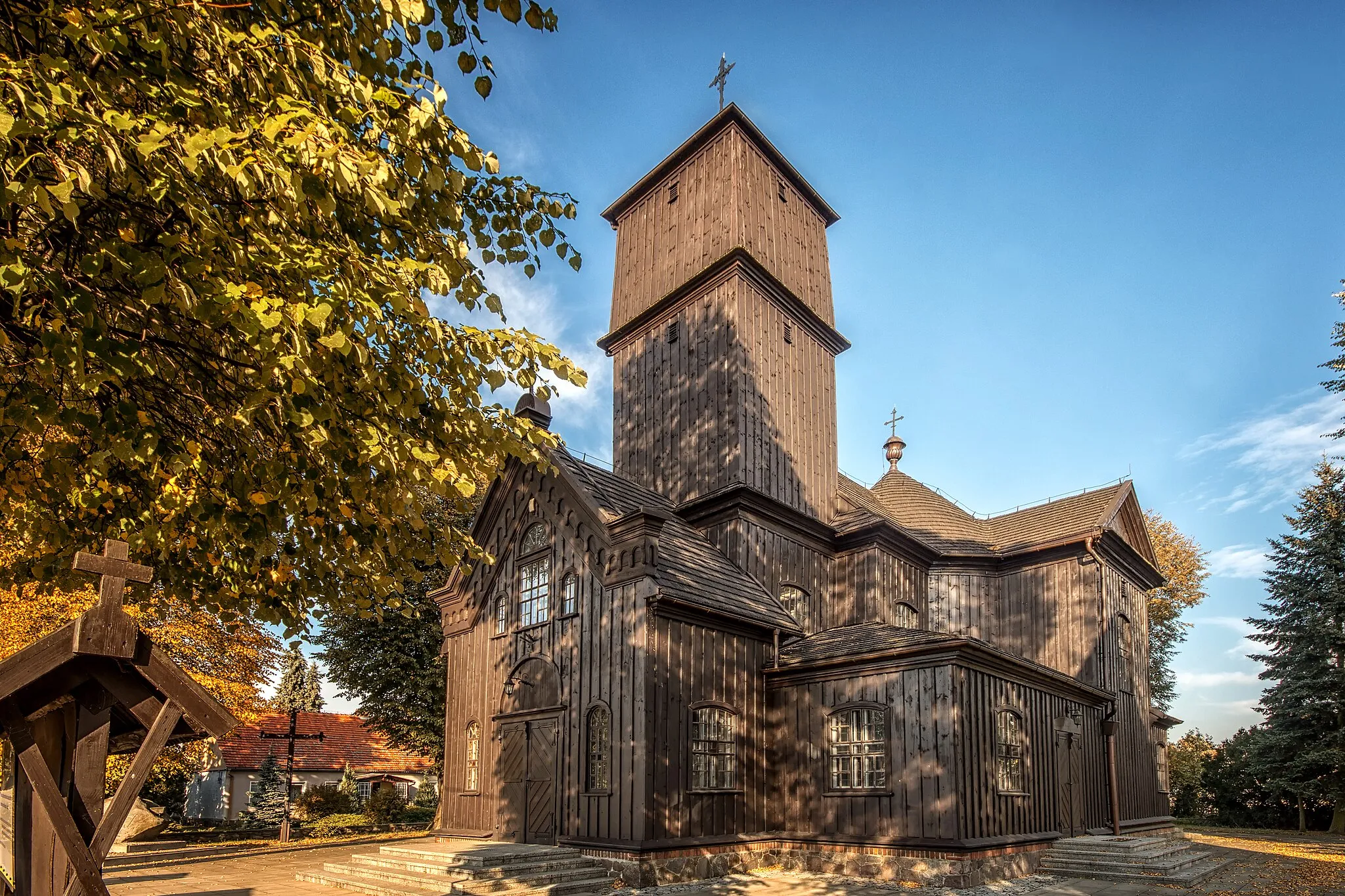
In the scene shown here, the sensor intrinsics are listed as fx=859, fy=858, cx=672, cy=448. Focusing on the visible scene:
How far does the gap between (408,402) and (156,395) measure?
2132mm

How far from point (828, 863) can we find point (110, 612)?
13047 mm

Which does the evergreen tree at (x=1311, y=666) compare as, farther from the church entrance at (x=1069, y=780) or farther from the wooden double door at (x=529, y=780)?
the wooden double door at (x=529, y=780)

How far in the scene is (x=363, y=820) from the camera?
2573 centimetres

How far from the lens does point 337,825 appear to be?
80.5 feet

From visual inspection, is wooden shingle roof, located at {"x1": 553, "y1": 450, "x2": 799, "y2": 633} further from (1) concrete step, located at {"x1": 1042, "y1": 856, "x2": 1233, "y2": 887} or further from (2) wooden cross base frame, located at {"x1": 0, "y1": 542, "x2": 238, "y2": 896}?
(2) wooden cross base frame, located at {"x1": 0, "y1": 542, "x2": 238, "y2": 896}

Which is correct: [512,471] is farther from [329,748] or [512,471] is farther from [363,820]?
[329,748]

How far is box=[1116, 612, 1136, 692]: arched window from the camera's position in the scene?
21.3 meters

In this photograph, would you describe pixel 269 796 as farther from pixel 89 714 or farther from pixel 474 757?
pixel 89 714

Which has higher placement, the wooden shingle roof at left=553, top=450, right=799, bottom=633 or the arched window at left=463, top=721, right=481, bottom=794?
the wooden shingle roof at left=553, top=450, right=799, bottom=633

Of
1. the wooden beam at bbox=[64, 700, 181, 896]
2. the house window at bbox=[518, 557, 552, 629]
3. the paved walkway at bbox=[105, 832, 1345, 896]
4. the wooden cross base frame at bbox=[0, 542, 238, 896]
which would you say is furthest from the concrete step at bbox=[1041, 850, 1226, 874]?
the wooden beam at bbox=[64, 700, 181, 896]

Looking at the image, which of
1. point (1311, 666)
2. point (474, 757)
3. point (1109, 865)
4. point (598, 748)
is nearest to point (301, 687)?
point (474, 757)

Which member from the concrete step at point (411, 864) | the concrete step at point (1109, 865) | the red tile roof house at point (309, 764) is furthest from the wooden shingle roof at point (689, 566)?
the red tile roof house at point (309, 764)

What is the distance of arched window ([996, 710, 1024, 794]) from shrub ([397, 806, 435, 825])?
781 inches

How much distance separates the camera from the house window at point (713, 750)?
14531mm
